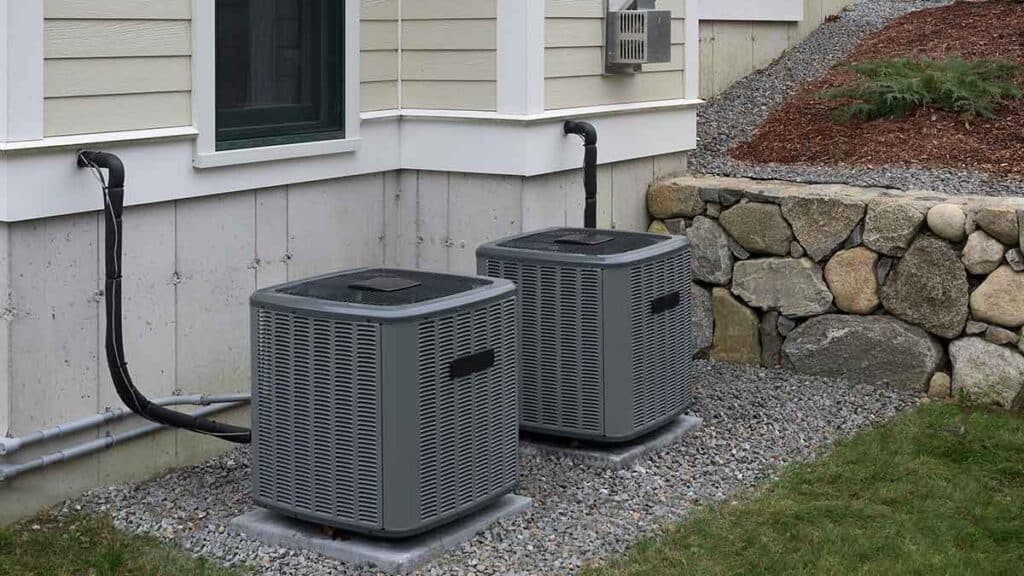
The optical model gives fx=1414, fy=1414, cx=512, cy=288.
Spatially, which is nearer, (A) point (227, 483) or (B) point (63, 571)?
(B) point (63, 571)

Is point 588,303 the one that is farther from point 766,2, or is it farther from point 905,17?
point 905,17

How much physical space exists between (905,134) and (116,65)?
4.51 meters

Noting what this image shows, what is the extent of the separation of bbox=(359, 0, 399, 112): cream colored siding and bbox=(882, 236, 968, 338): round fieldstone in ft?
7.81

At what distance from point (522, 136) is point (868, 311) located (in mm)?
1780

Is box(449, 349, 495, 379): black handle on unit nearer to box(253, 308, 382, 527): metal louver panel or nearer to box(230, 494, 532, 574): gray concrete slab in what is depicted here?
box(253, 308, 382, 527): metal louver panel

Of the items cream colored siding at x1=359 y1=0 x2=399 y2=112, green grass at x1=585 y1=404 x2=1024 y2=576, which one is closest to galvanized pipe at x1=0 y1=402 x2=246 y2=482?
cream colored siding at x1=359 y1=0 x2=399 y2=112

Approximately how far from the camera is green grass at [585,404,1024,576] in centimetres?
446

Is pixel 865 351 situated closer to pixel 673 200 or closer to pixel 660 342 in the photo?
pixel 673 200

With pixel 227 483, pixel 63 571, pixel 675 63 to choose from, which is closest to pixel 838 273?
pixel 675 63

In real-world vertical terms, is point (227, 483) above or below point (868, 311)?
below

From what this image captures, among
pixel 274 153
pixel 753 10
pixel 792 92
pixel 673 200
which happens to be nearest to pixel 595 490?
pixel 274 153

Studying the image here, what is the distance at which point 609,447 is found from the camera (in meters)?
5.50

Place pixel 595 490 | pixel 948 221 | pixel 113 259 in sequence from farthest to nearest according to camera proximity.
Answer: pixel 948 221 < pixel 595 490 < pixel 113 259

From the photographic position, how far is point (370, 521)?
4336 mm
